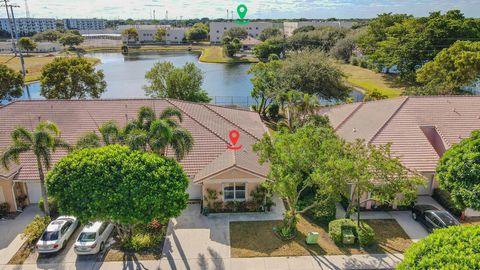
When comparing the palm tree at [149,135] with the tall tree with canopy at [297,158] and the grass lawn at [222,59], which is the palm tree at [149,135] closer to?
the tall tree with canopy at [297,158]

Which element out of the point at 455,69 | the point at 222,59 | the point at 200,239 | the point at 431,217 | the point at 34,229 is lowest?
the point at 200,239

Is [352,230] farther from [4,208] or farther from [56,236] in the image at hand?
[4,208]

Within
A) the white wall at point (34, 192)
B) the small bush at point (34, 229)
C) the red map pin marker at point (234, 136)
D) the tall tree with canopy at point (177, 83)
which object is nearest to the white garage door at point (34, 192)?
the white wall at point (34, 192)

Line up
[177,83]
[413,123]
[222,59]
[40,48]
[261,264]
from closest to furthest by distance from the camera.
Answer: [261,264] → [413,123] → [177,83] → [222,59] → [40,48]

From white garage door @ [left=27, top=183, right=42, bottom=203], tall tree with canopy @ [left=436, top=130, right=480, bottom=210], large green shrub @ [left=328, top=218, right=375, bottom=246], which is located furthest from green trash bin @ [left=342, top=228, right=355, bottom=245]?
white garage door @ [left=27, top=183, right=42, bottom=203]

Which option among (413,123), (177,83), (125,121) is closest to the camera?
(413,123)

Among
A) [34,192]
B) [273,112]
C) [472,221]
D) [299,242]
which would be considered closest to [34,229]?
[34,192]
